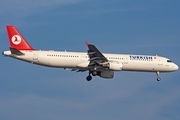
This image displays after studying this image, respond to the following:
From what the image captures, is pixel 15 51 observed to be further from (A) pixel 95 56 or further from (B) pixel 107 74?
(B) pixel 107 74

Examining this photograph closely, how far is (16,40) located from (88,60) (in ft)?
40.2

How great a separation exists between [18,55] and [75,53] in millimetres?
9223

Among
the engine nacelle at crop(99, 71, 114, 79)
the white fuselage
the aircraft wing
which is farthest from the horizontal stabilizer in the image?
the engine nacelle at crop(99, 71, 114, 79)

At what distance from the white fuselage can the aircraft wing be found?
838mm

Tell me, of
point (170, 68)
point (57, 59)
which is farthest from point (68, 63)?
point (170, 68)

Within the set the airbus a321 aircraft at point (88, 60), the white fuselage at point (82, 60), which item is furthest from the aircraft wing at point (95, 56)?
the white fuselage at point (82, 60)

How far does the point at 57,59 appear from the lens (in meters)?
97.3

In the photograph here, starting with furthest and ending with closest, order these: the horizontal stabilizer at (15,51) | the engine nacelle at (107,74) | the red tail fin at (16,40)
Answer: the engine nacelle at (107,74)
the red tail fin at (16,40)
the horizontal stabilizer at (15,51)

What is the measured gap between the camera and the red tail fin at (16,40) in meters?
99.2

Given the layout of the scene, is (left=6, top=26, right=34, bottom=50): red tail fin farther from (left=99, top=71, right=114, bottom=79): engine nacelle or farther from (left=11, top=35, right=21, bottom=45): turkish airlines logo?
(left=99, top=71, right=114, bottom=79): engine nacelle

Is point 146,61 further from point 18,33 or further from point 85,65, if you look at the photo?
point 18,33

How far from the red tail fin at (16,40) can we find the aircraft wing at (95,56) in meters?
9.66

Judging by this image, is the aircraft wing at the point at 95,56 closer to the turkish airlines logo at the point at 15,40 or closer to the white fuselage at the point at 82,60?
the white fuselage at the point at 82,60

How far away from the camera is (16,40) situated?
9994 centimetres
